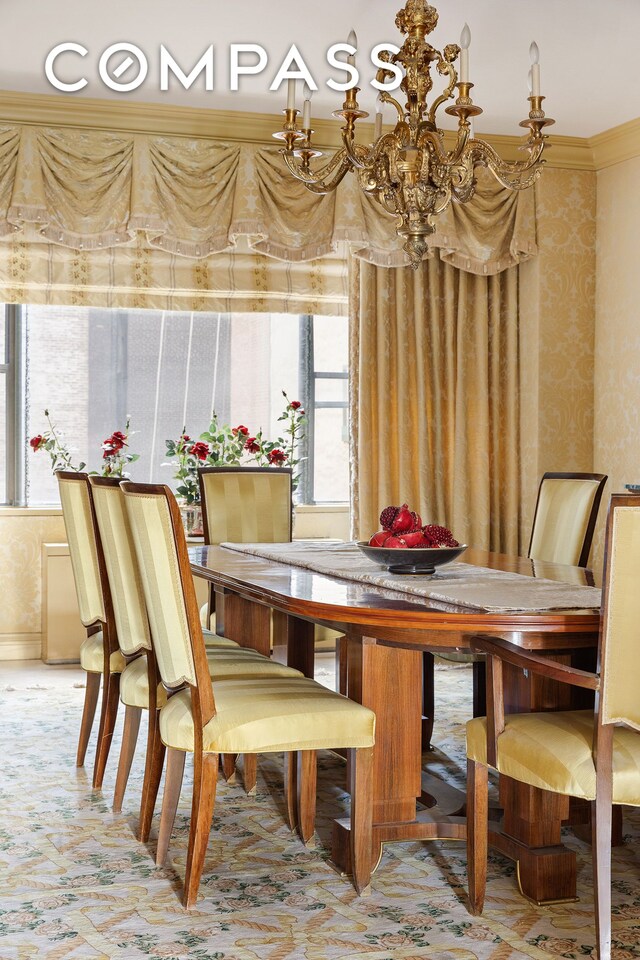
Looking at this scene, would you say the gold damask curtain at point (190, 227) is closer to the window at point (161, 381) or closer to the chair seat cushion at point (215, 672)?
the window at point (161, 381)

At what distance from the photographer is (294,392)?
246 inches

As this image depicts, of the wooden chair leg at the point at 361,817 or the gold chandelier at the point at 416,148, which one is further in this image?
the gold chandelier at the point at 416,148

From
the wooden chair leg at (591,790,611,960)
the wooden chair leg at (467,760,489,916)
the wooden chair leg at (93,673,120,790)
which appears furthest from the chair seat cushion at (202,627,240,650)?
the wooden chair leg at (591,790,611,960)

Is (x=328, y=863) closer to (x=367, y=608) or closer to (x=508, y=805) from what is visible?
(x=508, y=805)

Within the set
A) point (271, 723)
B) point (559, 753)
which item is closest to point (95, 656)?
point (271, 723)

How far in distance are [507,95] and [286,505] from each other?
2.28 m

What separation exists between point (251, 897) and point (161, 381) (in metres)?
3.87

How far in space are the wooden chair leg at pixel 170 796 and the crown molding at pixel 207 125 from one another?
356cm

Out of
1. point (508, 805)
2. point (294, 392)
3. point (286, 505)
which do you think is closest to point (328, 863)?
point (508, 805)

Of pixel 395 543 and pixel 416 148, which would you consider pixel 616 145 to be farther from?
pixel 395 543

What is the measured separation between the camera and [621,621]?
2242 mm

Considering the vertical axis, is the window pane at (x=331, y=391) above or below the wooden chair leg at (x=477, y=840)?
above

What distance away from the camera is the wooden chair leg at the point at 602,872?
7.29 feet

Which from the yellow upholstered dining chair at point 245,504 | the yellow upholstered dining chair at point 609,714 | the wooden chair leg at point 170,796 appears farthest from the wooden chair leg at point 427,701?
the yellow upholstered dining chair at point 609,714
